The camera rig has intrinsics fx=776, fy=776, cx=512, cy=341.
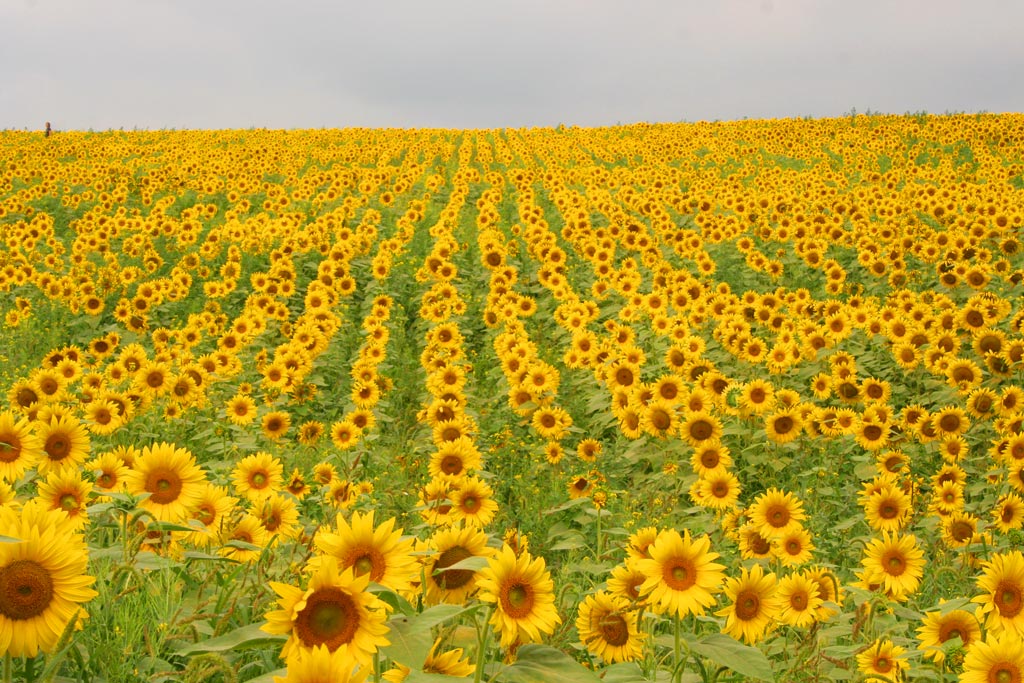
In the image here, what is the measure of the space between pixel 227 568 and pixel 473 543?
146 centimetres

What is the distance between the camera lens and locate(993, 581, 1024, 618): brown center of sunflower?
280 cm

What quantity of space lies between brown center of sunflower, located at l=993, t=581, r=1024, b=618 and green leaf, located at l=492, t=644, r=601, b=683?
66.6 inches

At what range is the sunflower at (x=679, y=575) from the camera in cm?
239

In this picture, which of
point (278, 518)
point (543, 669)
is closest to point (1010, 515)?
point (543, 669)

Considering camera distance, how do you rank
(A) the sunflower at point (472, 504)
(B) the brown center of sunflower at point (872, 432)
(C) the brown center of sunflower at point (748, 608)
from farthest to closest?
(B) the brown center of sunflower at point (872, 432)
(A) the sunflower at point (472, 504)
(C) the brown center of sunflower at point (748, 608)

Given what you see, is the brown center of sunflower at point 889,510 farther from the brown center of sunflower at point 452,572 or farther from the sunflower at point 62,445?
the sunflower at point 62,445

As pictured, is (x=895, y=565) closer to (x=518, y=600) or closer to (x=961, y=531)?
(x=961, y=531)

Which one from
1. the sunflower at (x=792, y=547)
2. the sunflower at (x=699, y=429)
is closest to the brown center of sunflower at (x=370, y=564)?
the sunflower at (x=792, y=547)

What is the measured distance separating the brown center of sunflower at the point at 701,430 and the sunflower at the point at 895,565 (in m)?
2.01

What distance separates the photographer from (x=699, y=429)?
6.05 metres

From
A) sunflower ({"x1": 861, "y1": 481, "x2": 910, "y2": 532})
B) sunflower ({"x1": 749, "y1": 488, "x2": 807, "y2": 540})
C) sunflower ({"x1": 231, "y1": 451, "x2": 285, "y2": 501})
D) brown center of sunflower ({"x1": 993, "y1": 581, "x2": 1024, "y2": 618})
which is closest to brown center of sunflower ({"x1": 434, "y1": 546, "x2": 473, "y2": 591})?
brown center of sunflower ({"x1": 993, "y1": 581, "x2": 1024, "y2": 618})

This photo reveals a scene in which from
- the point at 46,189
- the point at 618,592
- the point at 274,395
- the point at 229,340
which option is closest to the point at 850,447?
the point at 618,592

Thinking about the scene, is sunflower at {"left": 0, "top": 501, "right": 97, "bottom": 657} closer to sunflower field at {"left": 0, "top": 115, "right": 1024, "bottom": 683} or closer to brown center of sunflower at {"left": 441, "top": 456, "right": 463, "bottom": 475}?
sunflower field at {"left": 0, "top": 115, "right": 1024, "bottom": 683}

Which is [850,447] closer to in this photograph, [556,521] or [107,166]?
[556,521]
